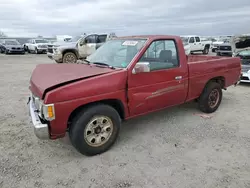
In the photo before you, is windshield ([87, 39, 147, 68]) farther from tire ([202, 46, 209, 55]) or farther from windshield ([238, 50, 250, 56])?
tire ([202, 46, 209, 55])

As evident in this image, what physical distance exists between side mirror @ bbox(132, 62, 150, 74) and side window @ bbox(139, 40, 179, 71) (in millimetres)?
274

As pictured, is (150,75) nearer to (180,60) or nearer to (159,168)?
(180,60)

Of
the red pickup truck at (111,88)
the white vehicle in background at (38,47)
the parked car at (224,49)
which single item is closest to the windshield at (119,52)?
the red pickup truck at (111,88)

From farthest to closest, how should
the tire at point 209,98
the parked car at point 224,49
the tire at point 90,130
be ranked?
the parked car at point 224,49, the tire at point 209,98, the tire at point 90,130

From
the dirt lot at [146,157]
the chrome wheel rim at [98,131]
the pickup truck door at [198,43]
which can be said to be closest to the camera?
the dirt lot at [146,157]

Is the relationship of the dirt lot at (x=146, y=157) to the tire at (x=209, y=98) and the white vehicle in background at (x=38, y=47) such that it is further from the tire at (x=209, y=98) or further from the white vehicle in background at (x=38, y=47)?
the white vehicle in background at (x=38, y=47)

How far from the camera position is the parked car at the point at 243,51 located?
808 cm

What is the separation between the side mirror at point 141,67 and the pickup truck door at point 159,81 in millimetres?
80

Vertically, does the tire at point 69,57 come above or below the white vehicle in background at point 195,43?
below

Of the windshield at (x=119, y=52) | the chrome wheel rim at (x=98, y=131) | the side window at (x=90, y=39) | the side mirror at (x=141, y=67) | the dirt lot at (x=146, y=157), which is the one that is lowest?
the dirt lot at (x=146, y=157)

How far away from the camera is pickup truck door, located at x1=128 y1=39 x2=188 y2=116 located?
3590 millimetres

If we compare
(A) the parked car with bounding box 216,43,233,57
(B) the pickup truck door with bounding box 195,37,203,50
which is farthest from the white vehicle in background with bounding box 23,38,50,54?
(A) the parked car with bounding box 216,43,233,57

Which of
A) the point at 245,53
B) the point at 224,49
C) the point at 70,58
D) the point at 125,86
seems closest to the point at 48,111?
the point at 125,86

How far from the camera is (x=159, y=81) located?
152 inches
